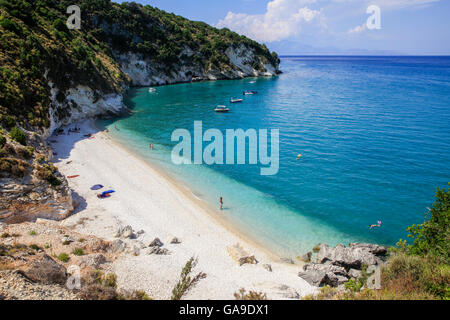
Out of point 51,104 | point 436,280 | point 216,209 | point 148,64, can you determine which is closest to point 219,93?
point 148,64

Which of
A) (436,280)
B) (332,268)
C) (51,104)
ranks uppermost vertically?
(51,104)

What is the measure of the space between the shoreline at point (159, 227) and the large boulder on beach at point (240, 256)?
45 centimetres

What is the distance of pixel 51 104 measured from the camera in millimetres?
41969

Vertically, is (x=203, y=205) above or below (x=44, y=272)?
below

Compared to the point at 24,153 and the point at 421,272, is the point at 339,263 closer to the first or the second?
the point at 421,272

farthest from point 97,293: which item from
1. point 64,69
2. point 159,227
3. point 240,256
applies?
point 64,69

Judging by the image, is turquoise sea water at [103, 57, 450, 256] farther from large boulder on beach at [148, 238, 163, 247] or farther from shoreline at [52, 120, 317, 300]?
large boulder on beach at [148, 238, 163, 247]

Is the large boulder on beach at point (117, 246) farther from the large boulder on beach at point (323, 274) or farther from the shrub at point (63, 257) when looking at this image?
the large boulder on beach at point (323, 274)

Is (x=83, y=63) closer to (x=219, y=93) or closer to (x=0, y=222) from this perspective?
(x=0, y=222)

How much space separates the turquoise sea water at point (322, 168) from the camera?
25.5m

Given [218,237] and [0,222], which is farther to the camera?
[218,237]

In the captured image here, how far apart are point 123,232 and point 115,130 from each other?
3460 cm

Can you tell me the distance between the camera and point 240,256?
782 inches

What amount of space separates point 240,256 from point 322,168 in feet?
71.4
